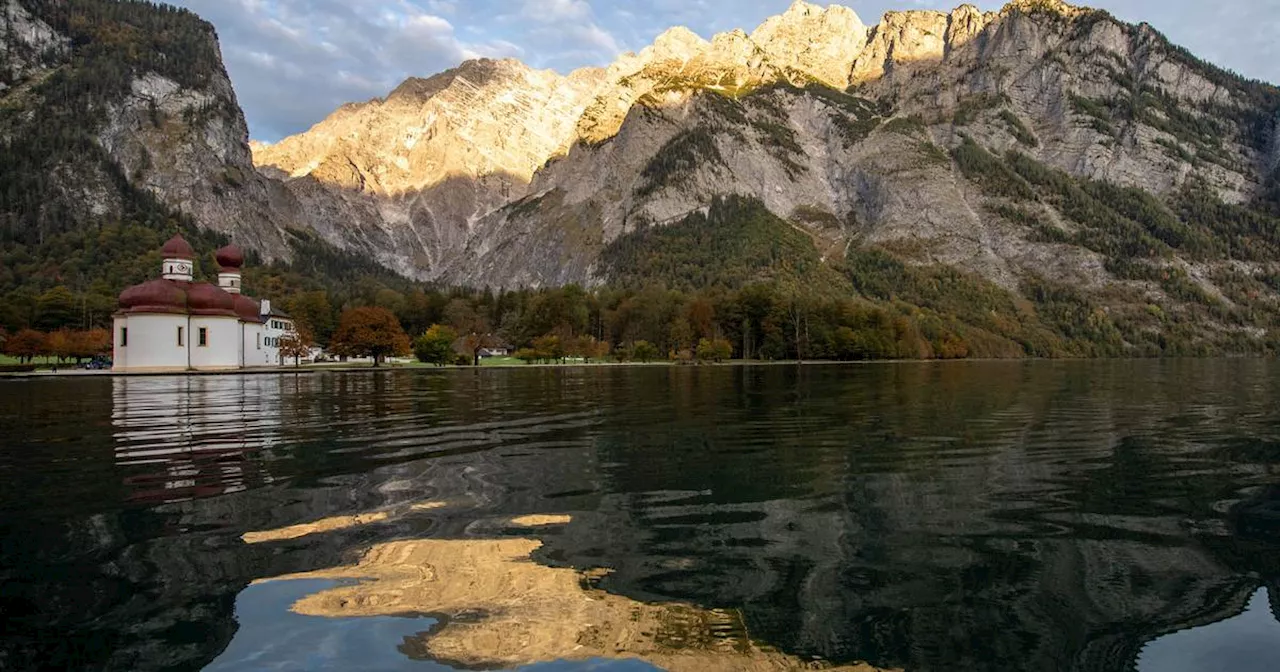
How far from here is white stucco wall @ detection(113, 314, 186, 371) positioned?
103m

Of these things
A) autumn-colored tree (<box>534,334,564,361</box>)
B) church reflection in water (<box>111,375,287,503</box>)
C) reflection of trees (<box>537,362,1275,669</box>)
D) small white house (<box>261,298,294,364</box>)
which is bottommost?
reflection of trees (<box>537,362,1275,669</box>)

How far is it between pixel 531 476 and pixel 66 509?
33.7 feet

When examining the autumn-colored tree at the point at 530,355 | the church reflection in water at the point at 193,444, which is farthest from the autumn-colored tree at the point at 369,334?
the church reflection in water at the point at 193,444

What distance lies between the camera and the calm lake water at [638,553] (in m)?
8.78

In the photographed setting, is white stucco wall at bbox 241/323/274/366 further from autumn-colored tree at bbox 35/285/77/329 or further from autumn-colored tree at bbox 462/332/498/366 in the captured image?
autumn-colored tree at bbox 35/285/77/329

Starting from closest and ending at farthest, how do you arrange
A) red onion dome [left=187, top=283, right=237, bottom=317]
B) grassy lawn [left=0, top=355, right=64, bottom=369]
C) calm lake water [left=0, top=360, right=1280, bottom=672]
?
calm lake water [left=0, top=360, right=1280, bottom=672], red onion dome [left=187, top=283, right=237, bottom=317], grassy lawn [left=0, top=355, right=64, bottom=369]

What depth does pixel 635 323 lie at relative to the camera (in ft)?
586

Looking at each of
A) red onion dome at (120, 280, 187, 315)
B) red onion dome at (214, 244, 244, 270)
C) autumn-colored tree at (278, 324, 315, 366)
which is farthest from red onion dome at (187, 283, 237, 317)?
autumn-colored tree at (278, 324, 315, 366)

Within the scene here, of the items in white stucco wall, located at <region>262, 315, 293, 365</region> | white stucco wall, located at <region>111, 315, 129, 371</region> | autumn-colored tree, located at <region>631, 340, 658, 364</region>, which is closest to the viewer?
white stucco wall, located at <region>111, 315, 129, 371</region>

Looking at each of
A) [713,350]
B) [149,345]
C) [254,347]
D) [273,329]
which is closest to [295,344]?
[254,347]

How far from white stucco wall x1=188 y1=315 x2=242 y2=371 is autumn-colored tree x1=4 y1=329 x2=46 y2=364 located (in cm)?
3364

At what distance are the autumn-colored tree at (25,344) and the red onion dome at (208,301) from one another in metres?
31.4

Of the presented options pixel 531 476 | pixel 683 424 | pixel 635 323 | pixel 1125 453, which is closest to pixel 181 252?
pixel 635 323

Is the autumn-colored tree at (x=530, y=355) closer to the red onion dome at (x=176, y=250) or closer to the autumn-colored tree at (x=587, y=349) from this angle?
the autumn-colored tree at (x=587, y=349)
